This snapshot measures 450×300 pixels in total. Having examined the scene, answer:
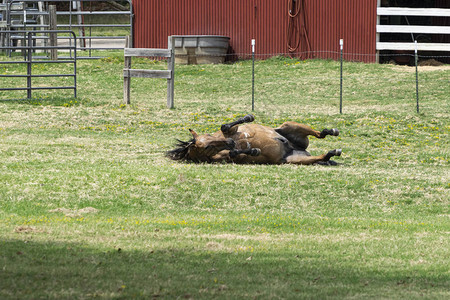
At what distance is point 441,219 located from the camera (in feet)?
29.8

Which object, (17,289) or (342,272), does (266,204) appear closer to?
(342,272)

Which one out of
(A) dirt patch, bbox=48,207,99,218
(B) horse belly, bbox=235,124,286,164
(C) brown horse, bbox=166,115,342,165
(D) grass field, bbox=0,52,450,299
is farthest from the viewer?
(B) horse belly, bbox=235,124,286,164

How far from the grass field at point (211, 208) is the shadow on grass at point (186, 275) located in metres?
0.02

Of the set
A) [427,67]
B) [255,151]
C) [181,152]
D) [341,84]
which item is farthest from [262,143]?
[427,67]

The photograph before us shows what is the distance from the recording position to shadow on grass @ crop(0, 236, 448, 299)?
5.46 m

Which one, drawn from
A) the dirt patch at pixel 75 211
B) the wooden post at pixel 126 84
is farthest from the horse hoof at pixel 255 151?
the wooden post at pixel 126 84

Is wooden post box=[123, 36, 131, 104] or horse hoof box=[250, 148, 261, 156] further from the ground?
wooden post box=[123, 36, 131, 104]

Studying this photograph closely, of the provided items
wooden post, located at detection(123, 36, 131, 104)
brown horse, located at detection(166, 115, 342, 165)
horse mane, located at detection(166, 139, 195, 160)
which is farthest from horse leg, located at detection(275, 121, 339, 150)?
wooden post, located at detection(123, 36, 131, 104)

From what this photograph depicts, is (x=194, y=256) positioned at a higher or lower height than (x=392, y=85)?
lower

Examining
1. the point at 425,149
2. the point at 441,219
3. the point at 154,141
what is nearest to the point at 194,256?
the point at 441,219

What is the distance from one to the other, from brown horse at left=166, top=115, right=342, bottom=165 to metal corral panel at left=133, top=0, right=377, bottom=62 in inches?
653

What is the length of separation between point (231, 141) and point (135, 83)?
1453 centimetres

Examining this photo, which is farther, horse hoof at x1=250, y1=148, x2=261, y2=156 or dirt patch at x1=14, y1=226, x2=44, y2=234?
horse hoof at x1=250, y1=148, x2=261, y2=156

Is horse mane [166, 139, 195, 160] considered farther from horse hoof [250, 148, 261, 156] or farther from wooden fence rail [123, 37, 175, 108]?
wooden fence rail [123, 37, 175, 108]
